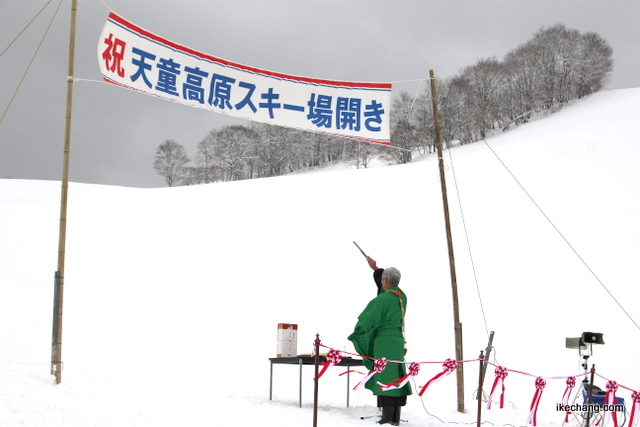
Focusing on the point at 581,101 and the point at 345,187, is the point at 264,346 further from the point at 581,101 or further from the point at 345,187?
the point at 581,101

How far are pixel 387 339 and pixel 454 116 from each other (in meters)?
49.2

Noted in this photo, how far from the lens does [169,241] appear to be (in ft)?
57.3

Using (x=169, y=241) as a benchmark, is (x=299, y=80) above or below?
above

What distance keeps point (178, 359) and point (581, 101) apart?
45437mm

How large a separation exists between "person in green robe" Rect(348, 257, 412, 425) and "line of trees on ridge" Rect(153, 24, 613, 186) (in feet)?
129

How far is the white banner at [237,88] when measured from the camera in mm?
7312

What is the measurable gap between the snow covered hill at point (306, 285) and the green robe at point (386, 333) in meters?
0.56

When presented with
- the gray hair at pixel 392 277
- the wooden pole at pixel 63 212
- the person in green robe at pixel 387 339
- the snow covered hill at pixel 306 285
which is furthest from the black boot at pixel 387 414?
the wooden pole at pixel 63 212

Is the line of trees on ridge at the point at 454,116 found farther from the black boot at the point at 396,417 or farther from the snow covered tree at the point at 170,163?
the black boot at the point at 396,417

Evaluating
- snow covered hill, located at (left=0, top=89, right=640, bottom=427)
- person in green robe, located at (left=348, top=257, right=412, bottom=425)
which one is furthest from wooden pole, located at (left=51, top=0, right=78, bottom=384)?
person in green robe, located at (left=348, top=257, right=412, bottom=425)

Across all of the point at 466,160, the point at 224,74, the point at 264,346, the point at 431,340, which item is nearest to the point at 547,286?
the point at 431,340

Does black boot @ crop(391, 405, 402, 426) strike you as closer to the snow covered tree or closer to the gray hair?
the gray hair

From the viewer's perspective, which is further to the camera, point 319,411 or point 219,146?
point 219,146

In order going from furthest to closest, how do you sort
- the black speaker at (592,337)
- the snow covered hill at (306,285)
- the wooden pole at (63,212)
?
the snow covered hill at (306,285)
the black speaker at (592,337)
the wooden pole at (63,212)
